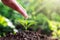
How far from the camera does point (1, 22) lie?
124 inches

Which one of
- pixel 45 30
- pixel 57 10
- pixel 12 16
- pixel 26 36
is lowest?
pixel 26 36

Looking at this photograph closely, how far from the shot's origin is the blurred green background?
3449mm

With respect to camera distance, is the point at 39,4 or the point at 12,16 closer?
the point at 12,16

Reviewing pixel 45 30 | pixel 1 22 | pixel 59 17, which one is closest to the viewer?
pixel 1 22

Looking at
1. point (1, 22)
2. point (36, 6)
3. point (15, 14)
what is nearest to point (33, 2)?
point (36, 6)

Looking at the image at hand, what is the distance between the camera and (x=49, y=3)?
514 centimetres

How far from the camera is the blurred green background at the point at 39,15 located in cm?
345

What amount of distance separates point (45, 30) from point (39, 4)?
161cm

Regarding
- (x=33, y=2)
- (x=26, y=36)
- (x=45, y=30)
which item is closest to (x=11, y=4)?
(x=26, y=36)

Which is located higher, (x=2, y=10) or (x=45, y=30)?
(x=2, y=10)

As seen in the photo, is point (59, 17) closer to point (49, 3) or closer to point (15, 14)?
point (49, 3)

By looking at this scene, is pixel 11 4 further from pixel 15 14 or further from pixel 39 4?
pixel 39 4

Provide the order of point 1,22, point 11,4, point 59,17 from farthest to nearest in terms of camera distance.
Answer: point 59,17
point 1,22
point 11,4

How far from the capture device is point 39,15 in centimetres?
387
